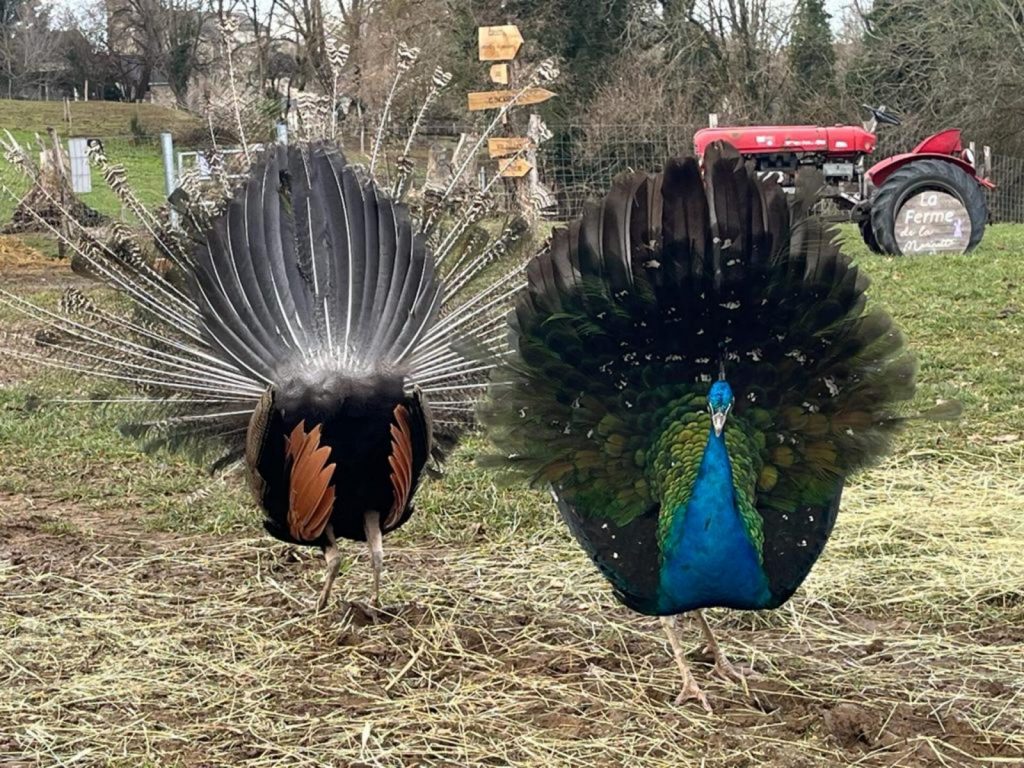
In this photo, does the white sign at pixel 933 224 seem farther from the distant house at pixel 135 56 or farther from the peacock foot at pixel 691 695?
the distant house at pixel 135 56

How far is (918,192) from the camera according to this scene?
44.7 ft

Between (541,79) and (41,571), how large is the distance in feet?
9.58

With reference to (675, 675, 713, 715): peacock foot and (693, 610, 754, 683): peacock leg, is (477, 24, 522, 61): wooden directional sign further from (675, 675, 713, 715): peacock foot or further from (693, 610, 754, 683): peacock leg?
(675, 675, 713, 715): peacock foot

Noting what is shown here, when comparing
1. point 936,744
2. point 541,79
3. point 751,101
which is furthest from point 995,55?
point 936,744

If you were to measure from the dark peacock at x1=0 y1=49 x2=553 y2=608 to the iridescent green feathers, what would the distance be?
2.36 feet

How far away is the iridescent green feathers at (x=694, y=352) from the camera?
10.9 ft

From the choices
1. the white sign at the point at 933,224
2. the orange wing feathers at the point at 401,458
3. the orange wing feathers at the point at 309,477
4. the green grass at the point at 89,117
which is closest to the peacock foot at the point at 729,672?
the orange wing feathers at the point at 401,458

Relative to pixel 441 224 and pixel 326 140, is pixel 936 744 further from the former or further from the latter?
pixel 326 140

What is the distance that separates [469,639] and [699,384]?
4.40 ft

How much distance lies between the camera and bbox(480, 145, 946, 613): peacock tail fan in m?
3.32

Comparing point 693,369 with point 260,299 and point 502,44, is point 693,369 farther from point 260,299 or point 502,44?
point 502,44

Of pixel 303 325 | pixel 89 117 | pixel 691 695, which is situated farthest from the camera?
pixel 89 117

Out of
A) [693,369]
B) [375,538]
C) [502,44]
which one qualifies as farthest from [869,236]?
[693,369]

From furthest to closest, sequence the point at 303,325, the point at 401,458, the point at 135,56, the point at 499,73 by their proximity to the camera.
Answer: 1. the point at 135,56
2. the point at 499,73
3. the point at 303,325
4. the point at 401,458
